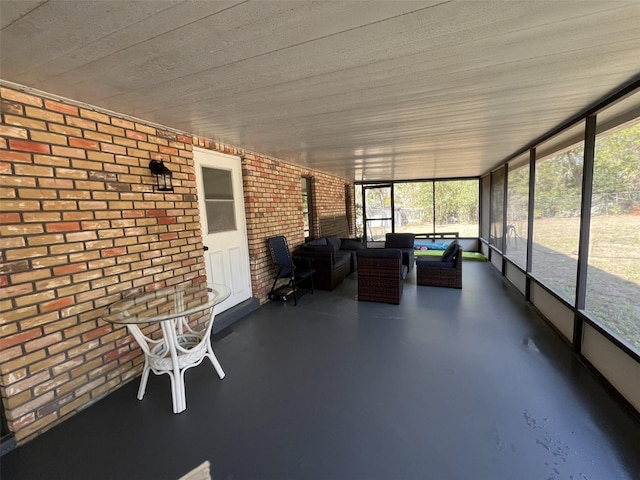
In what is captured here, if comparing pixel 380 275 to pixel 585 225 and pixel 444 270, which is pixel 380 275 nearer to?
pixel 444 270

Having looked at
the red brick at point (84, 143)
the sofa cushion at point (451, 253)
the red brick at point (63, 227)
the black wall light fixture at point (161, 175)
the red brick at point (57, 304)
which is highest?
the red brick at point (84, 143)

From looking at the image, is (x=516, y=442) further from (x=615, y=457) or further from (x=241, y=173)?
(x=241, y=173)

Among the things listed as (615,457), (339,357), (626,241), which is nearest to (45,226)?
(339,357)

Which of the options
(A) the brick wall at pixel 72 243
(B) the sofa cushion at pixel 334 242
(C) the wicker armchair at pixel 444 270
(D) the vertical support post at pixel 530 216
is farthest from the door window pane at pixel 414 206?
(A) the brick wall at pixel 72 243

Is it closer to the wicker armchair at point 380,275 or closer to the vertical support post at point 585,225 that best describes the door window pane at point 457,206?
the wicker armchair at point 380,275

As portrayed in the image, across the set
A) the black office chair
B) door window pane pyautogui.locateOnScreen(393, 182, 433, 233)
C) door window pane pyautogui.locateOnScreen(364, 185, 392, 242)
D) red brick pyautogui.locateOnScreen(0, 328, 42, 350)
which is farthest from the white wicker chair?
door window pane pyautogui.locateOnScreen(393, 182, 433, 233)

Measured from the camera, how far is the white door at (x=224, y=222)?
→ 10.8ft

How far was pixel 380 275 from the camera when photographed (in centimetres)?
404

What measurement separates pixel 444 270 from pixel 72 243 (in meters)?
4.81

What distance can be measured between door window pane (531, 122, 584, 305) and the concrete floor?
0.79 metres

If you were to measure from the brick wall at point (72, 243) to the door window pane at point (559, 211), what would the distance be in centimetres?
404

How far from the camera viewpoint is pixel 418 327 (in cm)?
319

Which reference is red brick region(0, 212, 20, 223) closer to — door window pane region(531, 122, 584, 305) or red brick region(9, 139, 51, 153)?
red brick region(9, 139, 51, 153)

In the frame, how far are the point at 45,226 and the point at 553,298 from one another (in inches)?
186
